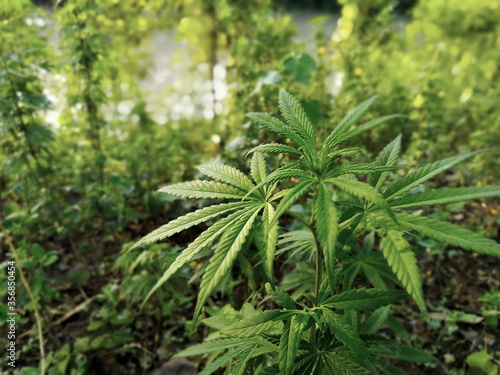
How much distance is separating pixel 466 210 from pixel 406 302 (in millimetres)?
971

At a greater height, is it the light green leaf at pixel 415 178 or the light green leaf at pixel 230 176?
the light green leaf at pixel 230 176

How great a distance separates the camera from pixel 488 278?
6.65ft

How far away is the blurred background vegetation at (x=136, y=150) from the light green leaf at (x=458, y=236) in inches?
27.3

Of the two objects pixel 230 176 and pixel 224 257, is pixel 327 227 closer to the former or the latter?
pixel 224 257

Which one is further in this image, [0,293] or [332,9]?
[332,9]

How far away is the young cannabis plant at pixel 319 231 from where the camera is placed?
0.67 metres

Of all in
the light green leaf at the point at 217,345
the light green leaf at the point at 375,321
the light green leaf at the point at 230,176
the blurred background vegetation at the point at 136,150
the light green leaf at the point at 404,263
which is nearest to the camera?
the light green leaf at the point at 404,263

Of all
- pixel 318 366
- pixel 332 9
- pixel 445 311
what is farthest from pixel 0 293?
pixel 332 9

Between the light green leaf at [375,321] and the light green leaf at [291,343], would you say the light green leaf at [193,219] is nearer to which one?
the light green leaf at [291,343]

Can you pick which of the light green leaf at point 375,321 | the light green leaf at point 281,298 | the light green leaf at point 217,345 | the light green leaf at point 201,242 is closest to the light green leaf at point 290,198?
the light green leaf at point 201,242

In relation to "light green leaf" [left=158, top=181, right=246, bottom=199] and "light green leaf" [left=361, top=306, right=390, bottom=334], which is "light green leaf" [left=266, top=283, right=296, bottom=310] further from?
"light green leaf" [left=361, top=306, right=390, bottom=334]

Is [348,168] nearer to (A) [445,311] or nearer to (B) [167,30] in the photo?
(A) [445,311]

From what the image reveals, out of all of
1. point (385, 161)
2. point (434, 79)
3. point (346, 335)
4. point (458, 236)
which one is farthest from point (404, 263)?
point (434, 79)

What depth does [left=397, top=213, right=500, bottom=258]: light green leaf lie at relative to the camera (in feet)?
2.14
